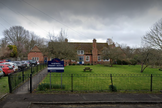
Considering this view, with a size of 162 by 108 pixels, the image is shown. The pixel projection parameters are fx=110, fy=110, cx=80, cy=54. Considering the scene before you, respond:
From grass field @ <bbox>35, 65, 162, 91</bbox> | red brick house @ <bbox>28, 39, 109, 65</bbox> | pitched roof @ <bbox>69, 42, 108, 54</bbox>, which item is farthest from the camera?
pitched roof @ <bbox>69, 42, 108, 54</bbox>

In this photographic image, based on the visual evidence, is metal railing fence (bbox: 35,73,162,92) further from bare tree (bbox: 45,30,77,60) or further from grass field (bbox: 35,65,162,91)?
bare tree (bbox: 45,30,77,60)

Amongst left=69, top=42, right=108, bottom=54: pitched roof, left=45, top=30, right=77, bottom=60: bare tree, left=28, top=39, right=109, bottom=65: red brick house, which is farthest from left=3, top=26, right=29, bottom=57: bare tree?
left=45, top=30, right=77, bottom=60: bare tree

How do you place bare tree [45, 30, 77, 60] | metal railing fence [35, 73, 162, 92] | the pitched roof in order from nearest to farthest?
metal railing fence [35, 73, 162, 92] → bare tree [45, 30, 77, 60] → the pitched roof

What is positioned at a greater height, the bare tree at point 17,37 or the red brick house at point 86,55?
the bare tree at point 17,37

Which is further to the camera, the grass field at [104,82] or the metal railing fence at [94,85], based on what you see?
the grass field at [104,82]

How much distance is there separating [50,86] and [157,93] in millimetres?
7186

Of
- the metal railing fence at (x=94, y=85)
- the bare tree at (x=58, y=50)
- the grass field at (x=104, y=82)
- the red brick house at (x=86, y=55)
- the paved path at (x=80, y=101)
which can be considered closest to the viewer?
the paved path at (x=80, y=101)

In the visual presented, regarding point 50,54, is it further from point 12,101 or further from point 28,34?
point 28,34

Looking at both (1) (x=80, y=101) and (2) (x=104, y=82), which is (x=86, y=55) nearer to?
(2) (x=104, y=82)

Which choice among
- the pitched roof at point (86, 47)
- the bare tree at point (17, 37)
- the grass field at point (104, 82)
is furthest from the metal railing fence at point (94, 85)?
the bare tree at point (17, 37)

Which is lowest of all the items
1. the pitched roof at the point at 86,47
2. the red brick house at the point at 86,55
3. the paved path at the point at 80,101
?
the paved path at the point at 80,101

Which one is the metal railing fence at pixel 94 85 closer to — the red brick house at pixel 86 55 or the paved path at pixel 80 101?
the paved path at pixel 80 101

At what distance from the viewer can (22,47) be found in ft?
146

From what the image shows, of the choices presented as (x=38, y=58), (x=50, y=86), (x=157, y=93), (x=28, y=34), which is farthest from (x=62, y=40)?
(x=28, y=34)
